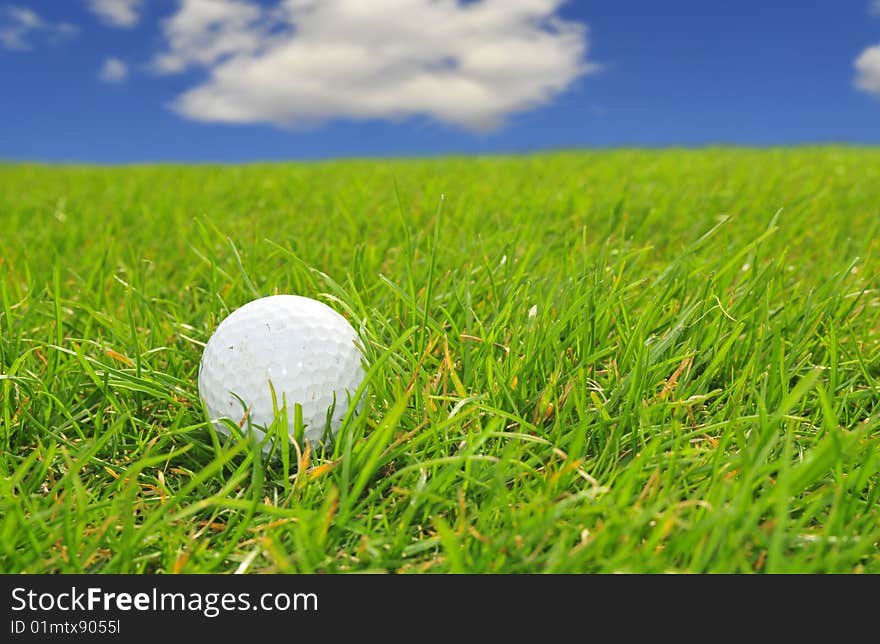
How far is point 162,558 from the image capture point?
4.26ft

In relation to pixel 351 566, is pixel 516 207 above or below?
above

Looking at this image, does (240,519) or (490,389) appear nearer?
(240,519)

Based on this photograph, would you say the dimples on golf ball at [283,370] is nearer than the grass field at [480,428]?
No

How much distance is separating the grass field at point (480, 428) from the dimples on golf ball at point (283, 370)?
78mm

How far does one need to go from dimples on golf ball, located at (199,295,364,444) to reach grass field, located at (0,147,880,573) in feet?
0.26

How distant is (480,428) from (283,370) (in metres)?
0.50

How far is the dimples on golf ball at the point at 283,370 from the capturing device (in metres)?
1.54

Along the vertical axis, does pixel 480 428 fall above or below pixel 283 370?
below

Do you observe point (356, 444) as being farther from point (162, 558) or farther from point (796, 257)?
point (796, 257)

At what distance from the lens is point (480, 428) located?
1502 mm

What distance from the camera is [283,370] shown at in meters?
1.55

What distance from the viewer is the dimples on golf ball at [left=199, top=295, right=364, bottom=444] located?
5.04ft
